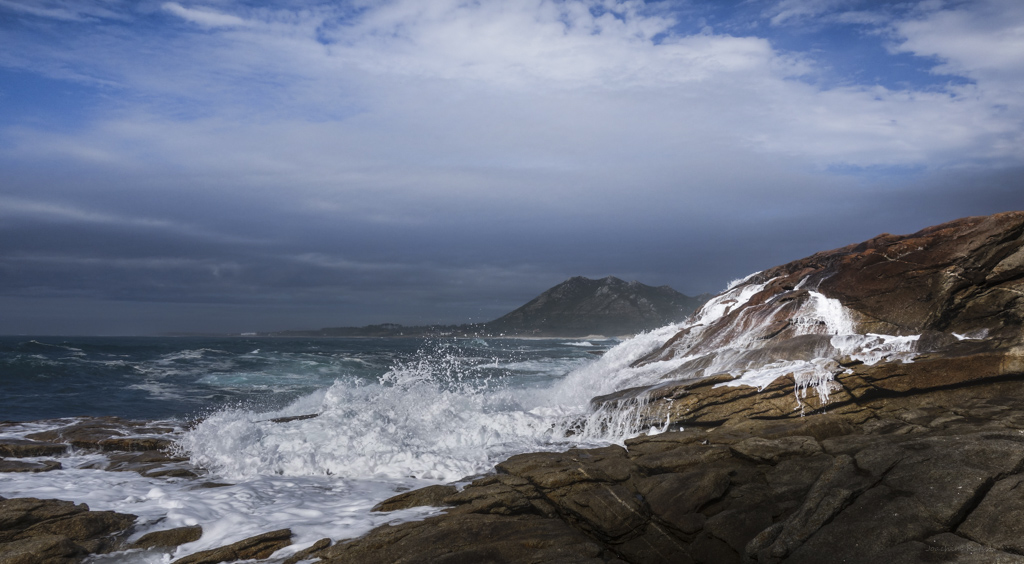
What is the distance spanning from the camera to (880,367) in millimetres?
9102

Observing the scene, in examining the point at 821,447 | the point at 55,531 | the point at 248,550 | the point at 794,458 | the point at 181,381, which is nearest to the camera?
the point at 248,550

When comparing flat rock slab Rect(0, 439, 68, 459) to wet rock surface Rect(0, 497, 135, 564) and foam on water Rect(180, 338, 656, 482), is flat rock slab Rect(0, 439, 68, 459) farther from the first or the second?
wet rock surface Rect(0, 497, 135, 564)

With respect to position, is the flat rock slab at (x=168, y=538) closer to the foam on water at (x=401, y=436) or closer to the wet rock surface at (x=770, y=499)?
the wet rock surface at (x=770, y=499)

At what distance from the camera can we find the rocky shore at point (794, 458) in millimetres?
5078

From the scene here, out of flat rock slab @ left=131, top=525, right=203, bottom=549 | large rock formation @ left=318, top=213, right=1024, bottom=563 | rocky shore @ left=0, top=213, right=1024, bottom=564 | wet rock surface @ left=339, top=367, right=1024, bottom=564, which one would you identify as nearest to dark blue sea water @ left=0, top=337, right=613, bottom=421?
rocky shore @ left=0, top=213, right=1024, bottom=564

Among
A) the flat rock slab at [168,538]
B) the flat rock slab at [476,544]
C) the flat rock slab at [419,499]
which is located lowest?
the flat rock slab at [168,538]

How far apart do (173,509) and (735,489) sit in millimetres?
6588

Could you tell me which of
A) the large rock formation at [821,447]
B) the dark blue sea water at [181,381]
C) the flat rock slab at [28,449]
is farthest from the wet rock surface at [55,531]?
the dark blue sea water at [181,381]

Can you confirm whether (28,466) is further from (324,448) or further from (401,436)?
(401,436)

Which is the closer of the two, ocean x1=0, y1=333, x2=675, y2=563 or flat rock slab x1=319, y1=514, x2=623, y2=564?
flat rock slab x1=319, y1=514, x2=623, y2=564

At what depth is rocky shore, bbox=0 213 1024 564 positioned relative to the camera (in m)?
5.08

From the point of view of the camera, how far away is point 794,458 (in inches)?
267

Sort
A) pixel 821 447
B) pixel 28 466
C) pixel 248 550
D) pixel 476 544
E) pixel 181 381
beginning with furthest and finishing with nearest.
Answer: pixel 181 381, pixel 28 466, pixel 821 447, pixel 248 550, pixel 476 544

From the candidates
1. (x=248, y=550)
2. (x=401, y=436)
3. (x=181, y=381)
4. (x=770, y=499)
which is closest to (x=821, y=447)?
(x=770, y=499)
